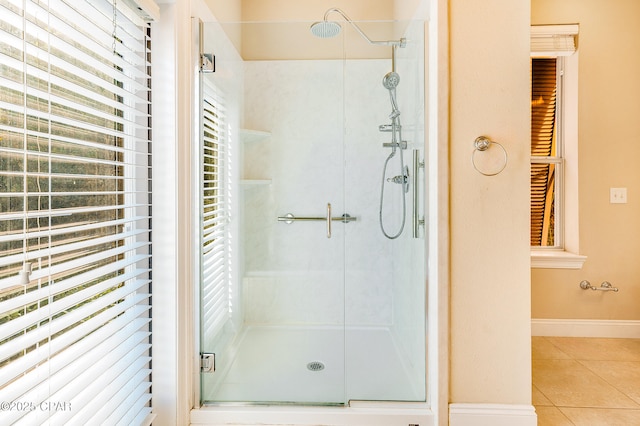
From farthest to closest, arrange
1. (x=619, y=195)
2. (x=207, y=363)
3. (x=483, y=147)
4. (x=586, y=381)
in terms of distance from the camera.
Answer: (x=619, y=195) → (x=586, y=381) → (x=207, y=363) → (x=483, y=147)

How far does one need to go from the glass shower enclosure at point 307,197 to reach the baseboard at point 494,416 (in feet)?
0.94

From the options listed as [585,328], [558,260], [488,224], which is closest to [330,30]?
[488,224]

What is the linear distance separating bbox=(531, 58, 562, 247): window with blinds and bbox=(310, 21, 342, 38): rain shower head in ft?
6.02

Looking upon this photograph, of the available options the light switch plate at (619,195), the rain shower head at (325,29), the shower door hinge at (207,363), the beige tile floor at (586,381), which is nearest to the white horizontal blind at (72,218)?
the shower door hinge at (207,363)

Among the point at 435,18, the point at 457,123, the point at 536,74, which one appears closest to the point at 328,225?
the point at 457,123

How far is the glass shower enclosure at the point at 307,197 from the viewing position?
1.71m

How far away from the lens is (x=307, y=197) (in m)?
1.80

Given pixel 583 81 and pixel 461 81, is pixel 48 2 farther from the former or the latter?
pixel 583 81

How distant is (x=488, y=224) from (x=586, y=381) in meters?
1.21

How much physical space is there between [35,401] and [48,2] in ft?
3.37

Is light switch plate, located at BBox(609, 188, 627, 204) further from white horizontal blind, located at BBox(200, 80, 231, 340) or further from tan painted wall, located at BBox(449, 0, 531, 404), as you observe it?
white horizontal blind, located at BBox(200, 80, 231, 340)

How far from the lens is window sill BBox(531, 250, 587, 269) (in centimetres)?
250

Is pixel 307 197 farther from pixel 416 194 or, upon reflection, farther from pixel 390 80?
pixel 390 80

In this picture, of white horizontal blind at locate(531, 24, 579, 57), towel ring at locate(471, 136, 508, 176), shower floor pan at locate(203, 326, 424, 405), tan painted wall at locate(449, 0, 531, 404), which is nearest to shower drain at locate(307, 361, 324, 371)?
shower floor pan at locate(203, 326, 424, 405)
